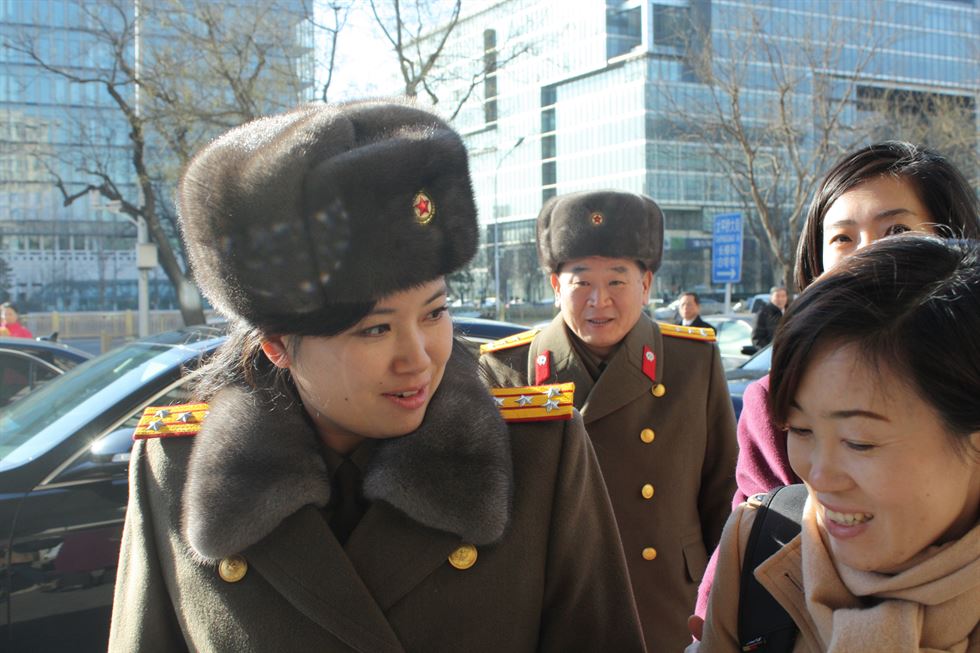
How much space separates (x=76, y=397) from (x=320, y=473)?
2852mm

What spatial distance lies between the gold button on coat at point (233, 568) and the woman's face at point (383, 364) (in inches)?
12.8

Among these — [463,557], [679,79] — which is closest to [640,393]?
[463,557]

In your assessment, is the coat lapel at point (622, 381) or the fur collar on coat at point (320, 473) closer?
the fur collar on coat at point (320, 473)

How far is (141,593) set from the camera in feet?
5.74

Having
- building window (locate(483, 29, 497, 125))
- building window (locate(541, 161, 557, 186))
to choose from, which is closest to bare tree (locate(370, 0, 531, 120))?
building window (locate(483, 29, 497, 125))

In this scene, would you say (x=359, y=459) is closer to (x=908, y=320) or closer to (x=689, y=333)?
(x=908, y=320)

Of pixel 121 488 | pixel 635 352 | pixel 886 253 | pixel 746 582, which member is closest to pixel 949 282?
pixel 886 253

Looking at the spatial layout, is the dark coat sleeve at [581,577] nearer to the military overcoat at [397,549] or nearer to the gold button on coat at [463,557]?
the military overcoat at [397,549]

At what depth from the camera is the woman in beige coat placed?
122cm

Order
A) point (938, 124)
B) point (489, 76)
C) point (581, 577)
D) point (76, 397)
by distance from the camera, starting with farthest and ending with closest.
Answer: point (938, 124) → point (489, 76) → point (76, 397) → point (581, 577)

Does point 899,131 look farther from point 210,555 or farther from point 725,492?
point 210,555

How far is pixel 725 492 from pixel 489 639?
151 cm

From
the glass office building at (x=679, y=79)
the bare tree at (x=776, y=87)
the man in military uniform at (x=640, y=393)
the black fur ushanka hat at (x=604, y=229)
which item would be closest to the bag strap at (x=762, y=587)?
the glass office building at (x=679, y=79)

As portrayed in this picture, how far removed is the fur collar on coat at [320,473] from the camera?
5.24ft
